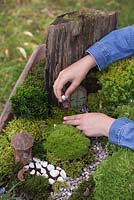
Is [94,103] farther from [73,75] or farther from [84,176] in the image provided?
[84,176]

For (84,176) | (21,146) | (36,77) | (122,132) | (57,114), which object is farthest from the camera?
(36,77)

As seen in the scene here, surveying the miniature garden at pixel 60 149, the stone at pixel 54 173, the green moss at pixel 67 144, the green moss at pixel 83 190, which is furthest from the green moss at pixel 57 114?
the green moss at pixel 83 190

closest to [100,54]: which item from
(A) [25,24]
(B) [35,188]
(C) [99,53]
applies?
(C) [99,53]

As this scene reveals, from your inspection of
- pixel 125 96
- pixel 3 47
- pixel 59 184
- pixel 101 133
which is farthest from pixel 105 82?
pixel 3 47

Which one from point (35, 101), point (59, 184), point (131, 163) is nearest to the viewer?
point (131, 163)

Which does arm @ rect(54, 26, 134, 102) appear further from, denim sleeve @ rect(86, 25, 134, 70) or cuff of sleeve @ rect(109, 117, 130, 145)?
cuff of sleeve @ rect(109, 117, 130, 145)

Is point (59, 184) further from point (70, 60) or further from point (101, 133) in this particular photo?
point (70, 60)
